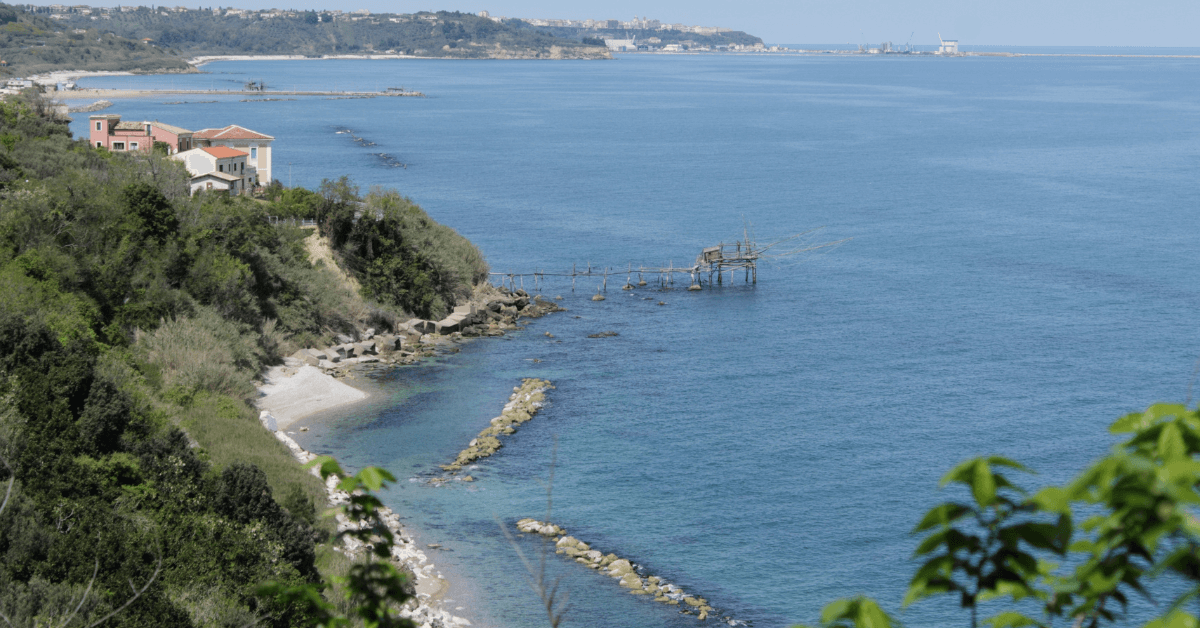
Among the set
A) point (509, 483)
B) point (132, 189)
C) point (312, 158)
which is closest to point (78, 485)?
point (509, 483)

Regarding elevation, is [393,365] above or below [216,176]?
below

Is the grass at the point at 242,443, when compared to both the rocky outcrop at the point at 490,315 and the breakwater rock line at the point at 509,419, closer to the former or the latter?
the breakwater rock line at the point at 509,419

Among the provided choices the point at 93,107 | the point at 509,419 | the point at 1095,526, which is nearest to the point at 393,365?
the point at 509,419

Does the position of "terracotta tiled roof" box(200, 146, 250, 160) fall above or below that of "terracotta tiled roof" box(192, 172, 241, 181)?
above

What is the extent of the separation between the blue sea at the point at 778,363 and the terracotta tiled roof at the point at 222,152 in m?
18.6

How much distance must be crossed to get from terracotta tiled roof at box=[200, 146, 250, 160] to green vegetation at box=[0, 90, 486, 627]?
6.51 m

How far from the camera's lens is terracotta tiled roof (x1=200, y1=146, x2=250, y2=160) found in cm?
6931

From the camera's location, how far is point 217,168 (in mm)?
69125

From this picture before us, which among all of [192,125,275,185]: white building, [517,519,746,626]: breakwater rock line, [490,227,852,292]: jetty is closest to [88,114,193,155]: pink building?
[192,125,275,185]: white building

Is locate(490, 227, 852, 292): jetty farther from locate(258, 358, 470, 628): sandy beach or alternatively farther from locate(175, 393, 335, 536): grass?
locate(175, 393, 335, 536): grass

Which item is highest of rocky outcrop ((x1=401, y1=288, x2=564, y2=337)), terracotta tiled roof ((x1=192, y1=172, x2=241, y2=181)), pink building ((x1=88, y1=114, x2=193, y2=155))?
pink building ((x1=88, y1=114, x2=193, y2=155))

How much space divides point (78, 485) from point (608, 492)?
17.6m

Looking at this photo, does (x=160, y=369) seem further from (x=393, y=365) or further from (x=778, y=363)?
(x=778, y=363)

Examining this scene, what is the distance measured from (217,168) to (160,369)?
106 feet
